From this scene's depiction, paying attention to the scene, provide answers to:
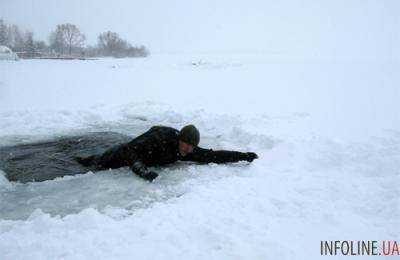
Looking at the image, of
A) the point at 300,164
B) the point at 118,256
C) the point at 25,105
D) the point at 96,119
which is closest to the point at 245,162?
the point at 300,164

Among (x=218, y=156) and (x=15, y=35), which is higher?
(x=15, y=35)

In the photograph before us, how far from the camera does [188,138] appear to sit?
5215 millimetres

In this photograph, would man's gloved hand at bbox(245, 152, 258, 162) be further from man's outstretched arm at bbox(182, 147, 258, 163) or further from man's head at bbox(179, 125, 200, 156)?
man's head at bbox(179, 125, 200, 156)

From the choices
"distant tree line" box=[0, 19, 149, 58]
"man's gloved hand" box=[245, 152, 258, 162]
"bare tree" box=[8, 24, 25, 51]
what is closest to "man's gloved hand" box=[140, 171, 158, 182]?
"man's gloved hand" box=[245, 152, 258, 162]

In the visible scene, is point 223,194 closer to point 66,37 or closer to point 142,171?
point 142,171

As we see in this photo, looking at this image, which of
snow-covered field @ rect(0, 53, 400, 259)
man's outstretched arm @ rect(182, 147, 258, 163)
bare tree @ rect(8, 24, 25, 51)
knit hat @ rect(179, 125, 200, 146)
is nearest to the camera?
snow-covered field @ rect(0, 53, 400, 259)

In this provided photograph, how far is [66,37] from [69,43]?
1.37 metres

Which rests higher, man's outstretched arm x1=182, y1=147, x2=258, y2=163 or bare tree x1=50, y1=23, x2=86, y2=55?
bare tree x1=50, y1=23, x2=86, y2=55

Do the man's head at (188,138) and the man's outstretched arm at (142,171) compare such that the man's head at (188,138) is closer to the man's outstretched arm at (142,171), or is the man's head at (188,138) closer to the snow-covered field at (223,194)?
the snow-covered field at (223,194)

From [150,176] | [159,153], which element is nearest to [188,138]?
[159,153]

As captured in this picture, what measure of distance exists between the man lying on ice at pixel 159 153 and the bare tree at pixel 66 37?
75.6 m

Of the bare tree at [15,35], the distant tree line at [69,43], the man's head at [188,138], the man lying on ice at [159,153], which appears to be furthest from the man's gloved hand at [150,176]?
the bare tree at [15,35]

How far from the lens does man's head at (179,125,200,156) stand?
5195mm

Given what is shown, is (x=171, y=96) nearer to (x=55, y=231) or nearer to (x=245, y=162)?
(x=245, y=162)
